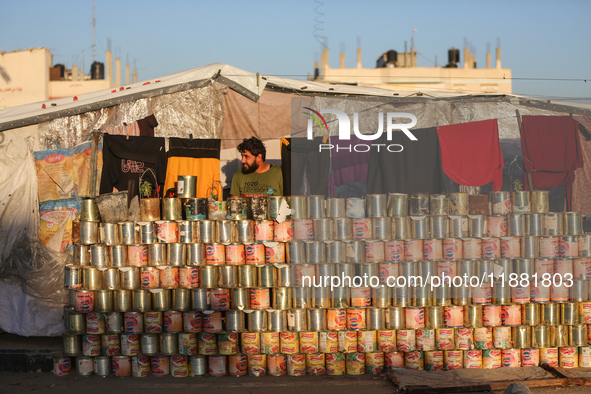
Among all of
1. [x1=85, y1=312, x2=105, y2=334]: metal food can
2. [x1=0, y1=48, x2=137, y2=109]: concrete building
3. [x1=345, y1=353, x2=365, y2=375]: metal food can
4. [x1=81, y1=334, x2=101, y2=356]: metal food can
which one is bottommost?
[x1=345, y1=353, x2=365, y2=375]: metal food can

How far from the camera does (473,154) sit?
754cm

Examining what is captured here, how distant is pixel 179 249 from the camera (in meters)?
6.71

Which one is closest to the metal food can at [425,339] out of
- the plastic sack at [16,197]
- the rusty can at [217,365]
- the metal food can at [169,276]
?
the rusty can at [217,365]

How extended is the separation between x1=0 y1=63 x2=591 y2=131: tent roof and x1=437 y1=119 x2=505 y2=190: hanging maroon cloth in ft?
2.41

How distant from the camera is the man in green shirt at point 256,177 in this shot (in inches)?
287

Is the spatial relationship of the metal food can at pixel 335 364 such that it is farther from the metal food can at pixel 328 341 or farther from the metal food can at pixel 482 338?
the metal food can at pixel 482 338

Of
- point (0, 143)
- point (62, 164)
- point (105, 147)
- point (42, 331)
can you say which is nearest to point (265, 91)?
point (105, 147)

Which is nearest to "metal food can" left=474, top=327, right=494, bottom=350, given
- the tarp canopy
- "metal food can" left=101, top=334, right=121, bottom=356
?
the tarp canopy

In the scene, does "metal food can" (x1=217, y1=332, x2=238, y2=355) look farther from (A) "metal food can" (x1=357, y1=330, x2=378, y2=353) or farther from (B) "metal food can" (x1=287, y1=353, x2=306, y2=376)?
(A) "metal food can" (x1=357, y1=330, x2=378, y2=353)

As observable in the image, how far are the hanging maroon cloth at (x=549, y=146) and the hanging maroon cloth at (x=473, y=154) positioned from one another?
0.45m

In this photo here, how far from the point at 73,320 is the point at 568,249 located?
547 centimetres

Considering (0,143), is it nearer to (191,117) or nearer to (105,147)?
(105,147)

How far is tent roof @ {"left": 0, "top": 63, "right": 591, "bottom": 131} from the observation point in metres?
7.80

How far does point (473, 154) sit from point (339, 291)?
8.15ft
